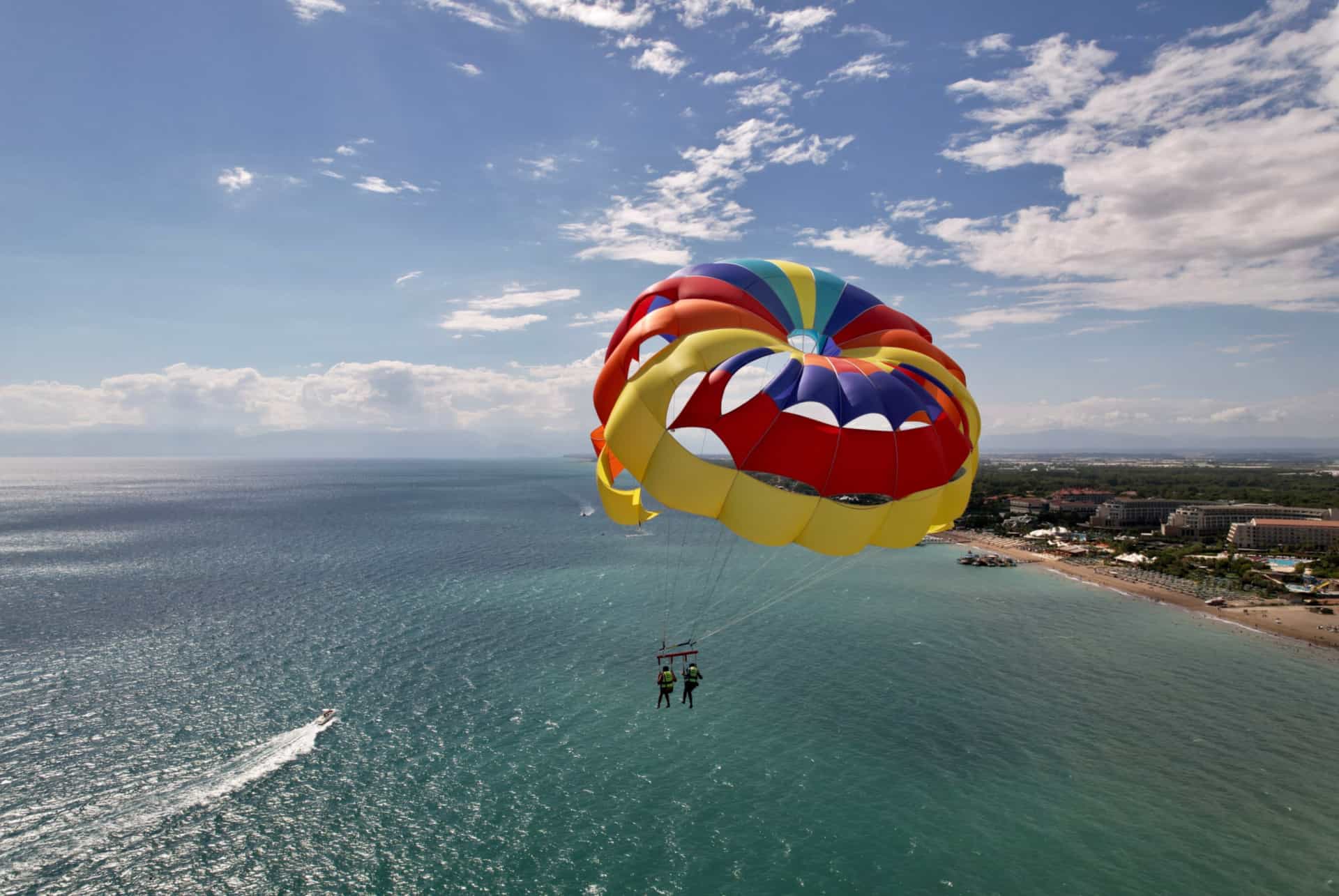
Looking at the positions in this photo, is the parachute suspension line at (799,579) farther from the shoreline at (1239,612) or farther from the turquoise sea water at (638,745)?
the shoreline at (1239,612)

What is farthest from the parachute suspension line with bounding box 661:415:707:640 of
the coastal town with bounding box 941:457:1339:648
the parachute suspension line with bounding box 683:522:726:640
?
the coastal town with bounding box 941:457:1339:648

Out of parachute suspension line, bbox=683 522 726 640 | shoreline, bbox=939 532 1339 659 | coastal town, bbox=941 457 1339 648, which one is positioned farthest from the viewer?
coastal town, bbox=941 457 1339 648

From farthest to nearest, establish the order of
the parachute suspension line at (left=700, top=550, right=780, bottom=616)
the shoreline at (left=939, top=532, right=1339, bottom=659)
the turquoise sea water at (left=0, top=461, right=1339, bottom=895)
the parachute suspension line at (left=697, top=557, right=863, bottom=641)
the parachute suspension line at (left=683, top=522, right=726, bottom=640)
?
the parachute suspension line at (left=700, top=550, right=780, bottom=616) → the parachute suspension line at (left=683, top=522, right=726, bottom=640) → the shoreline at (left=939, top=532, right=1339, bottom=659) → the parachute suspension line at (left=697, top=557, right=863, bottom=641) → the turquoise sea water at (left=0, top=461, right=1339, bottom=895)

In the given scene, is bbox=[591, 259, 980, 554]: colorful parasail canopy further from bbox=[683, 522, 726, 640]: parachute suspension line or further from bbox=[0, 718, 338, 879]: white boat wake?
bbox=[683, 522, 726, 640]: parachute suspension line

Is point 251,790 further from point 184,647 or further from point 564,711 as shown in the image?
point 184,647

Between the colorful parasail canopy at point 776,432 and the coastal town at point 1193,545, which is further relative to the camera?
the coastal town at point 1193,545

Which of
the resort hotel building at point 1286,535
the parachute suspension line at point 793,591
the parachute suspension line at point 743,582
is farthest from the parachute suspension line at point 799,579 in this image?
the resort hotel building at point 1286,535

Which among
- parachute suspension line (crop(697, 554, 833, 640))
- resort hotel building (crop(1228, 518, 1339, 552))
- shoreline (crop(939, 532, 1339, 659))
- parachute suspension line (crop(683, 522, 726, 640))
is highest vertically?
resort hotel building (crop(1228, 518, 1339, 552))

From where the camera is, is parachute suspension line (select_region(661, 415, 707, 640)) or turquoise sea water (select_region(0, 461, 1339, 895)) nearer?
turquoise sea water (select_region(0, 461, 1339, 895))
